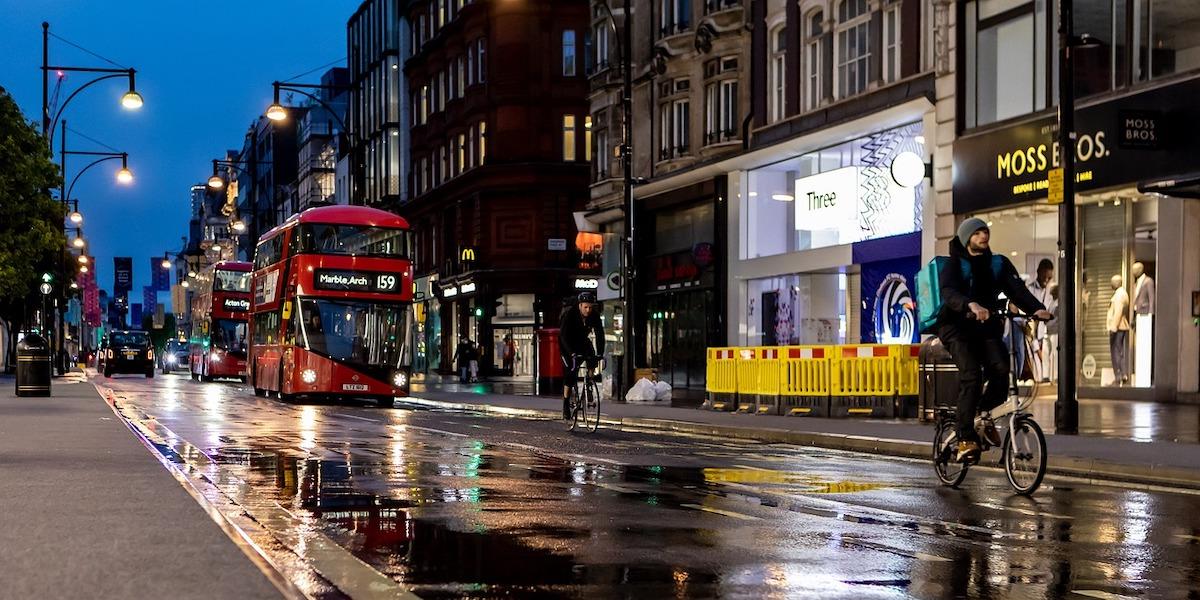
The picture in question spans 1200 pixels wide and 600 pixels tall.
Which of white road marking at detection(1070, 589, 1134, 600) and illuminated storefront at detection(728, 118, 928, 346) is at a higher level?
illuminated storefront at detection(728, 118, 928, 346)

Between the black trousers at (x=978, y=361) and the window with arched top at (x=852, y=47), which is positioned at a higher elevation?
the window with arched top at (x=852, y=47)

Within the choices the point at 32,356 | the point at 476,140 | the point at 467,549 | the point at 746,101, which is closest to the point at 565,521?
the point at 467,549

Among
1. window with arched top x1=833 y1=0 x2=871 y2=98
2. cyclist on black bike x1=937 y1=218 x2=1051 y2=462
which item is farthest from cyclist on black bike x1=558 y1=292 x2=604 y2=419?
window with arched top x1=833 y1=0 x2=871 y2=98

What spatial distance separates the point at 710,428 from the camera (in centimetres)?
2231

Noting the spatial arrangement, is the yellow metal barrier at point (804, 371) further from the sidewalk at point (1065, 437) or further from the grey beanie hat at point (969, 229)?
the grey beanie hat at point (969, 229)

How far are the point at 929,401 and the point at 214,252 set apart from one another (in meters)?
164

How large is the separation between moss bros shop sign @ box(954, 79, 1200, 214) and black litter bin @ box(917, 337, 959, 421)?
4653 mm

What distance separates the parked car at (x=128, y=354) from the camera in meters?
72.6

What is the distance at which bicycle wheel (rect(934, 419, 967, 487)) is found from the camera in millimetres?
12664

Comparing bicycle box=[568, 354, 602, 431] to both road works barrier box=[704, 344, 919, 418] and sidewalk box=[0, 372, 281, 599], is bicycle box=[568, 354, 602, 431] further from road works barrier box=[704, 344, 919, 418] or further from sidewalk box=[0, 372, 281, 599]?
sidewalk box=[0, 372, 281, 599]

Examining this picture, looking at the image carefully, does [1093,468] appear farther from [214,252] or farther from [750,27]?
[214,252]

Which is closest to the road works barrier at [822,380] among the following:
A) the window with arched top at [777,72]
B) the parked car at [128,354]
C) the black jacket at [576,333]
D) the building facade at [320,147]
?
the black jacket at [576,333]

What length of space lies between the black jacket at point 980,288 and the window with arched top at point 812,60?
77.8 ft

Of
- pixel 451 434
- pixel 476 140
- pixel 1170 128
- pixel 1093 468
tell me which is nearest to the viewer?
pixel 1093 468
